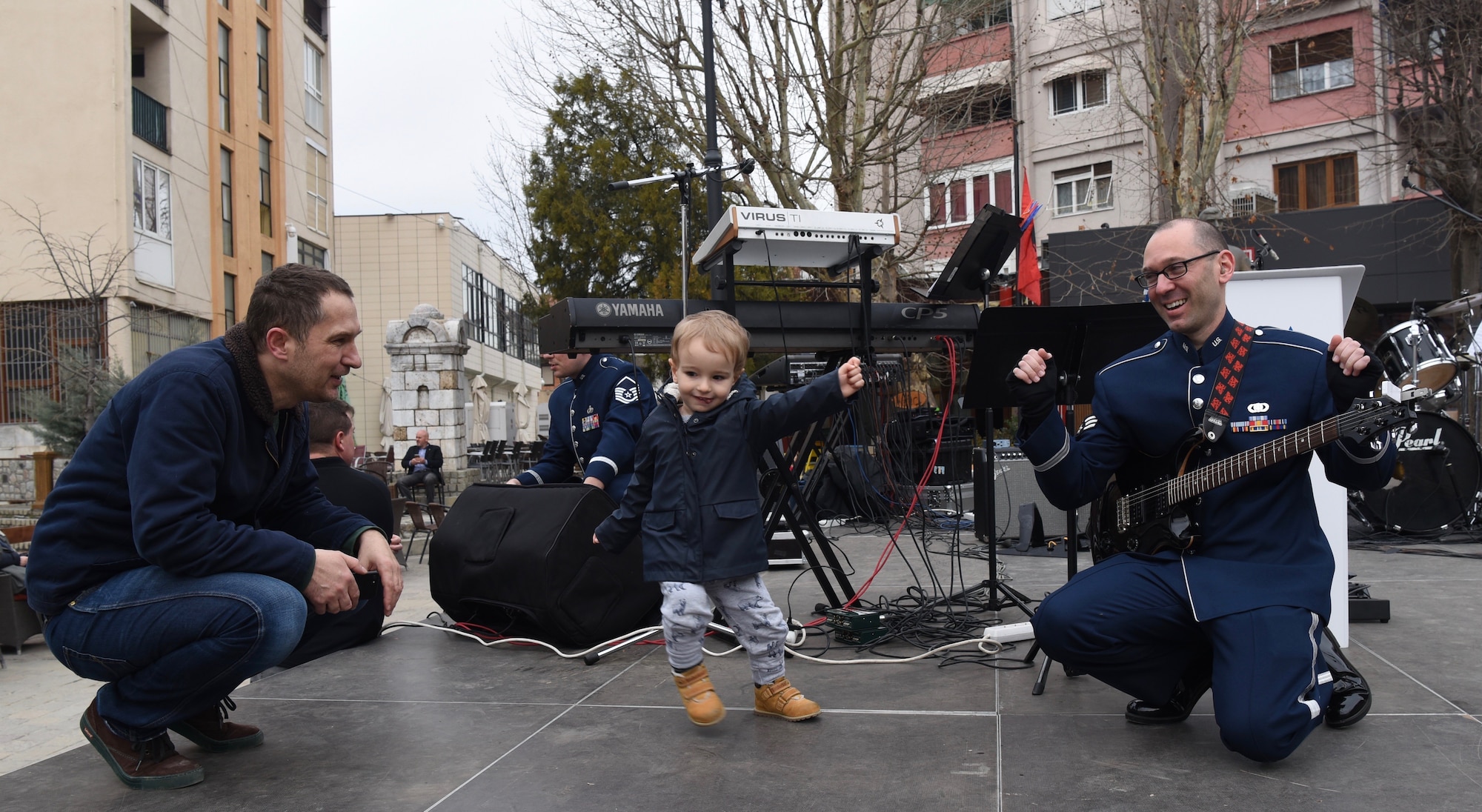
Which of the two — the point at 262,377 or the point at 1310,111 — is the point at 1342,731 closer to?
the point at 262,377

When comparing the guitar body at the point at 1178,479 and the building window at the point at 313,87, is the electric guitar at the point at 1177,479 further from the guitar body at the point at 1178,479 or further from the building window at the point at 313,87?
the building window at the point at 313,87

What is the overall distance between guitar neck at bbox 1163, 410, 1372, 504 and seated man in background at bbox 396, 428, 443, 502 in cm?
932

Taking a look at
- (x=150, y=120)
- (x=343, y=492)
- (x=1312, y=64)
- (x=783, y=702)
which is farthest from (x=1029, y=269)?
(x=150, y=120)

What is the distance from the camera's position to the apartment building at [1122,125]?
20.4m

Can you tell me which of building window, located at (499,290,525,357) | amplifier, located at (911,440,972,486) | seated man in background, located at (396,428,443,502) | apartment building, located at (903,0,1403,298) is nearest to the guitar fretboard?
amplifier, located at (911,440,972,486)

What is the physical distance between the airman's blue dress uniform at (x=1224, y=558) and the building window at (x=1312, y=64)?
2215cm

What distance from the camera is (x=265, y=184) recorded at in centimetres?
2700

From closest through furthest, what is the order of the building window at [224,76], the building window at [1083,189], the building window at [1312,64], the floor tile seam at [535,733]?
the floor tile seam at [535,733], the building window at [1312,64], the building window at [1083,189], the building window at [224,76]

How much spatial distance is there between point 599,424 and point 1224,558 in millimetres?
3225

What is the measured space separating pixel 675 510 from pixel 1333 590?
2.39 meters

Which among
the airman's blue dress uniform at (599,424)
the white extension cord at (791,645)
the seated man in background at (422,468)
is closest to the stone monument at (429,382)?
the seated man in background at (422,468)

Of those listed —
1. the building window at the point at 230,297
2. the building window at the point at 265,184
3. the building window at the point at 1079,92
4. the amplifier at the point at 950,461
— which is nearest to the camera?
the amplifier at the point at 950,461

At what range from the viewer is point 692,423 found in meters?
3.62

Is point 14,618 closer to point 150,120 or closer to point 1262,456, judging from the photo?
point 1262,456
